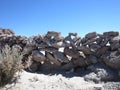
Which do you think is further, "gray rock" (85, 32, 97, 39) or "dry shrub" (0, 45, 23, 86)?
"gray rock" (85, 32, 97, 39)

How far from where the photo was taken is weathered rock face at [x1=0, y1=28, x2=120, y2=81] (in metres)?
7.82

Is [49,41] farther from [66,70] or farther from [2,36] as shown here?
[2,36]

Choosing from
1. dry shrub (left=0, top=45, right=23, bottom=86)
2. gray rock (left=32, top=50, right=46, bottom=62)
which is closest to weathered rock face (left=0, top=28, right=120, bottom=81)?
gray rock (left=32, top=50, right=46, bottom=62)

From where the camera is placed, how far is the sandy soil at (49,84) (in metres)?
6.54

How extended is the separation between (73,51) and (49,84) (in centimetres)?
217

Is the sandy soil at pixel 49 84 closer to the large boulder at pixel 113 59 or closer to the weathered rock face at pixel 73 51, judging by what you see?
the weathered rock face at pixel 73 51

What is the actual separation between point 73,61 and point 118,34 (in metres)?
2.09

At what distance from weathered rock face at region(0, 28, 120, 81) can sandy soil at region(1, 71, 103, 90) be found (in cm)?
65

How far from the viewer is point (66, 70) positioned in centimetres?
861

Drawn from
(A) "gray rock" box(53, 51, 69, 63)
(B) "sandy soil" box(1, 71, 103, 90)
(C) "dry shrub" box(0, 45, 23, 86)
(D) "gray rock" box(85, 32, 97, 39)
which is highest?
(D) "gray rock" box(85, 32, 97, 39)

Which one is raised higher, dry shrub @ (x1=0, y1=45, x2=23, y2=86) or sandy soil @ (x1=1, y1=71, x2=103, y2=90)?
Answer: dry shrub @ (x1=0, y1=45, x2=23, y2=86)

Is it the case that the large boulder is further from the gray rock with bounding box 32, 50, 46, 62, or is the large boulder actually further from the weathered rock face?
the gray rock with bounding box 32, 50, 46, 62

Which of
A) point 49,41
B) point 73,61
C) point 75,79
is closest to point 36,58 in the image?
point 49,41

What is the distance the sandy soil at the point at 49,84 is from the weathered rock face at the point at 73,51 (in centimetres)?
65
